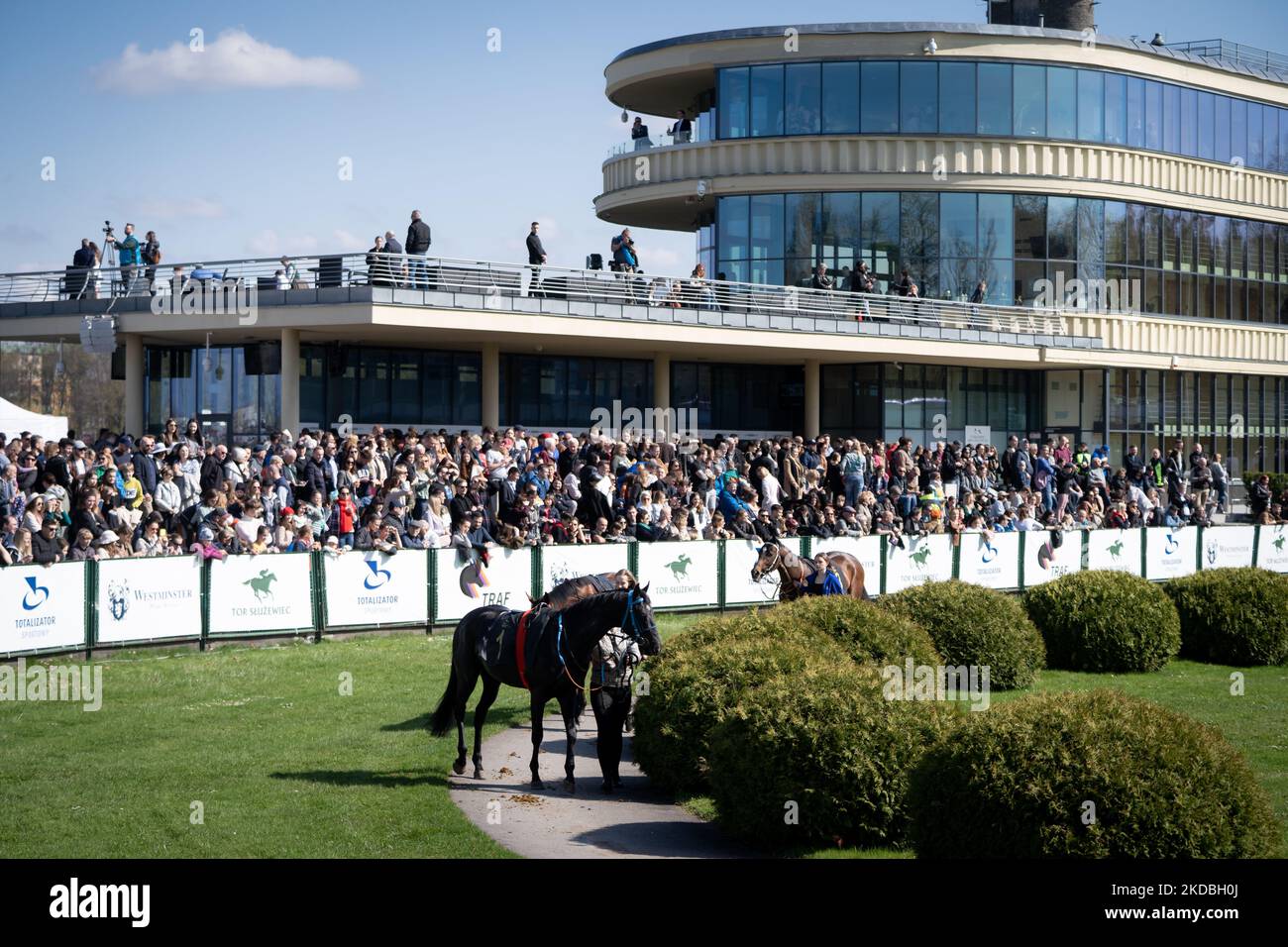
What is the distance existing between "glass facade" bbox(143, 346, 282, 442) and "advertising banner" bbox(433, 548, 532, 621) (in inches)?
397

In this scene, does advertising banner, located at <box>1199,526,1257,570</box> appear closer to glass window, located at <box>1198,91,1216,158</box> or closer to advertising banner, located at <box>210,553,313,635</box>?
glass window, located at <box>1198,91,1216,158</box>

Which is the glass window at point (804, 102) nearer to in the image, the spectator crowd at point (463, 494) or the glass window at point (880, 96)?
the glass window at point (880, 96)

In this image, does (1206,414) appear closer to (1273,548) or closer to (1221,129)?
(1221,129)

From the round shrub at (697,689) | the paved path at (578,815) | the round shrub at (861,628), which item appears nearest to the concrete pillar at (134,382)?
the paved path at (578,815)

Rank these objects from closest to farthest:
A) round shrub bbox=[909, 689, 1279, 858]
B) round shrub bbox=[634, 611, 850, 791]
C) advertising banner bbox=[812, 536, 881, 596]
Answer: round shrub bbox=[909, 689, 1279, 858] < round shrub bbox=[634, 611, 850, 791] < advertising banner bbox=[812, 536, 881, 596]

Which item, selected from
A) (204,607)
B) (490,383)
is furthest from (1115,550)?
(204,607)

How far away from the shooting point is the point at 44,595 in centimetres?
1711

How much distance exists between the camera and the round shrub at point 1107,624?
20125 mm

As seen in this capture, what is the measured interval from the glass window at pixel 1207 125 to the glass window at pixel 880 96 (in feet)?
38.6

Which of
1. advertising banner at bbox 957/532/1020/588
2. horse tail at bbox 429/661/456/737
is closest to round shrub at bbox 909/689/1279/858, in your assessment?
horse tail at bbox 429/661/456/737

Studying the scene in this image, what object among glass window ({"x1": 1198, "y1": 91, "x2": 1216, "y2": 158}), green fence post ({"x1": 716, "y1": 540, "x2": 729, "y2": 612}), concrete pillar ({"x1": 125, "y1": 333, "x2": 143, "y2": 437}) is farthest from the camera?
glass window ({"x1": 1198, "y1": 91, "x2": 1216, "y2": 158})

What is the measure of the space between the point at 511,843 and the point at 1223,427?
41.5 metres

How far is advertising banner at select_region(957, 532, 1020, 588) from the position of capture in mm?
26797
